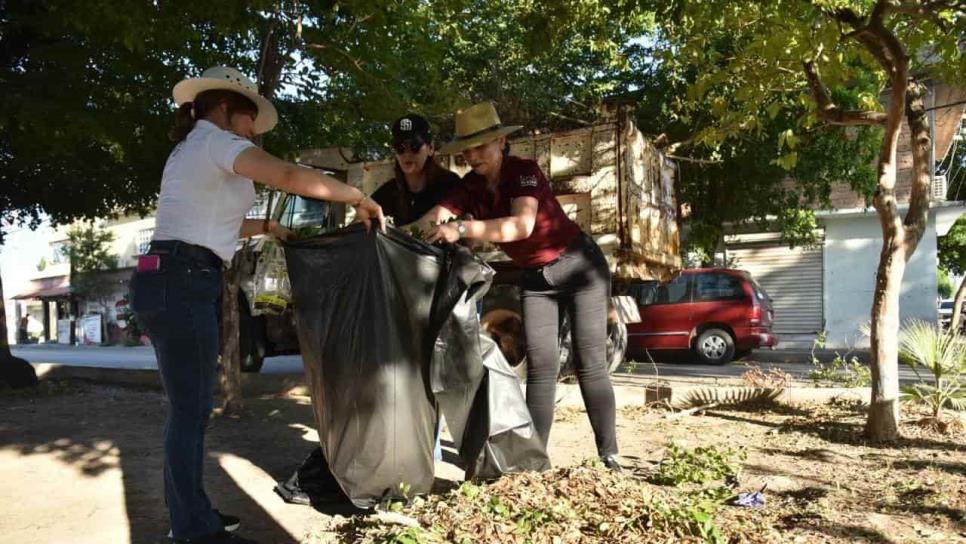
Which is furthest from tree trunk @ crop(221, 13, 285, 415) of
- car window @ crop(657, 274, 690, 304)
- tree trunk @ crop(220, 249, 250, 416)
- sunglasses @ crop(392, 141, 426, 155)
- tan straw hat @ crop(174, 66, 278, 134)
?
car window @ crop(657, 274, 690, 304)

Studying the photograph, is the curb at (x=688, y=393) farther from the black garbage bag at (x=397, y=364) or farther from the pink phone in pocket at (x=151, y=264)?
the pink phone in pocket at (x=151, y=264)

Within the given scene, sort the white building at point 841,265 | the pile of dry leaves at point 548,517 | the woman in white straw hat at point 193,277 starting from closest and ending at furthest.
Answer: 1. the pile of dry leaves at point 548,517
2. the woman in white straw hat at point 193,277
3. the white building at point 841,265

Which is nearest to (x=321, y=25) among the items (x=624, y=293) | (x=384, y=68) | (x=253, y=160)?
(x=384, y=68)

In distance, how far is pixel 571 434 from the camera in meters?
5.13

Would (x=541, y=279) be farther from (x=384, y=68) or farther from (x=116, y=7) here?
(x=384, y=68)

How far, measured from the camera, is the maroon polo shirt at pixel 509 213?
3.42 m

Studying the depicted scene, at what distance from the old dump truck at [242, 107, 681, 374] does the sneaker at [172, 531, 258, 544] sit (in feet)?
12.2

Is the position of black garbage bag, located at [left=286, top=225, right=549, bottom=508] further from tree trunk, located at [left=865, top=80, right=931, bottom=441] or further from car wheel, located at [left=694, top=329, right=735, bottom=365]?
car wheel, located at [left=694, top=329, right=735, bottom=365]

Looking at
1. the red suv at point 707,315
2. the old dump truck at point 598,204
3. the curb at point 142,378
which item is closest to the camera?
the old dump truck at point 598,204

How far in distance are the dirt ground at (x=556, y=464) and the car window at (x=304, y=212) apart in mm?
2286

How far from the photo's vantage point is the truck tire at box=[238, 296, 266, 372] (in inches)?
345

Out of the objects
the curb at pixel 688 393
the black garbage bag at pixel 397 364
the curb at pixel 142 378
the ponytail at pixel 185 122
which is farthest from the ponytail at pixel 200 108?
the curb at pixel 142 378

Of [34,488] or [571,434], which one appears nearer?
[34,488]

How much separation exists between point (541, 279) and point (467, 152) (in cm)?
70
